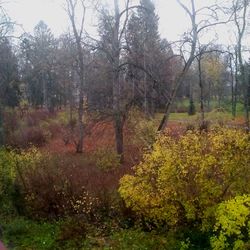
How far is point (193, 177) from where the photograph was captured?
952 centimetres

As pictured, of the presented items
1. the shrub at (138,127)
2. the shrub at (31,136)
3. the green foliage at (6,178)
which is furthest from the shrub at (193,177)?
the shrub at (31,136)

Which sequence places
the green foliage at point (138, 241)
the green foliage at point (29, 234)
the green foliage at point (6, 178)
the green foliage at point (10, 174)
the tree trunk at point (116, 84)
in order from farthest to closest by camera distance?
the tree trunk at point (116, 84)
the green foliage at point (6, 178)
the green foliage at point (10, 174)
the green foliage at point (29, 234)
the green foliage at point (138, 241)

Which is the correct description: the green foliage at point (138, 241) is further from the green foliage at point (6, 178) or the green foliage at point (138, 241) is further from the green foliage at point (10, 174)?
the green foliage at point (6, 178)

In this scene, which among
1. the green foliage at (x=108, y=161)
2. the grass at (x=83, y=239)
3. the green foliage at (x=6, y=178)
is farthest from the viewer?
the green foliage at (x=108, y=161)

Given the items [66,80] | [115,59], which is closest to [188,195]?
[115,59]

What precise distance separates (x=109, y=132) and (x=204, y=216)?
56.3 ft

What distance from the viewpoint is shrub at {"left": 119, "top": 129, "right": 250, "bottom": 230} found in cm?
922

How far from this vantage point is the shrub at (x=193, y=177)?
9.22 m

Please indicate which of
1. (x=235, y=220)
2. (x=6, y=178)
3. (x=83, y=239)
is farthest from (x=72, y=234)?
(x=235, y=220)

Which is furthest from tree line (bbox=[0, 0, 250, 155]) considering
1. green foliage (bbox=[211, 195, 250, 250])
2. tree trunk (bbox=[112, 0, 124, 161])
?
green foliage (bbox=[211, 195, 250, 250])

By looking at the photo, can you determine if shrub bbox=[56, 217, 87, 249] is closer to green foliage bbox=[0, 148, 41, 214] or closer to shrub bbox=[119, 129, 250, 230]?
shrub bbox=[119, 129, 250, 230]

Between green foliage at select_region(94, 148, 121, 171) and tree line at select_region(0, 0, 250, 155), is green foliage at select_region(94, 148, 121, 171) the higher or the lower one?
the lower one

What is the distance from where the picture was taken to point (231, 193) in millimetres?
9508

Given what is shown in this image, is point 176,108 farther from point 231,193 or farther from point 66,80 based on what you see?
point 231,193
